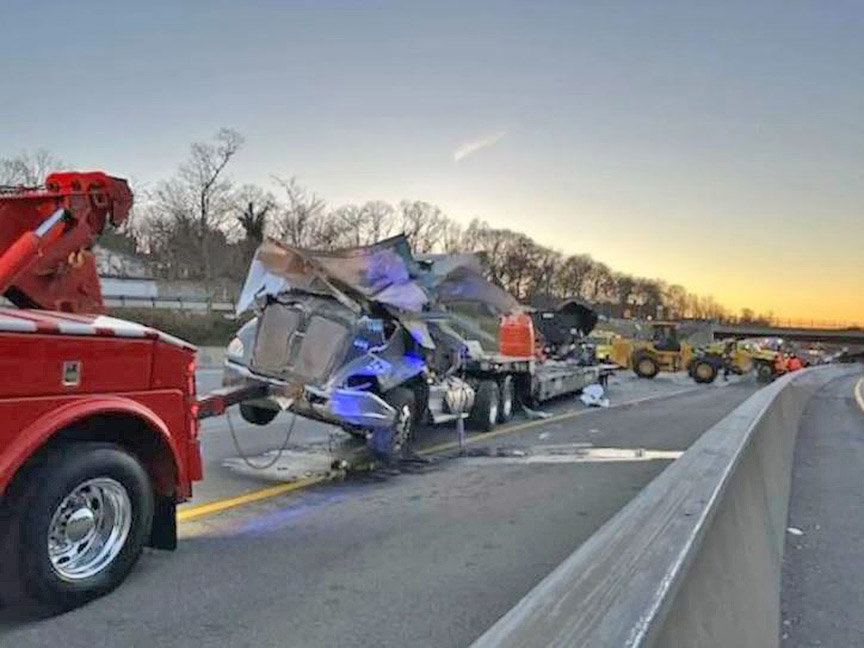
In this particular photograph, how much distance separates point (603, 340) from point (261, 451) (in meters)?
38.5

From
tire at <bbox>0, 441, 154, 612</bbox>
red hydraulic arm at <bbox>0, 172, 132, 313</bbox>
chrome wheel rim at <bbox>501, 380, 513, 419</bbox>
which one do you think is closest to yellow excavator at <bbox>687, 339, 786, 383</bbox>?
chrome wheel rim at <bbox>501, 380, 513, 419</bbox>

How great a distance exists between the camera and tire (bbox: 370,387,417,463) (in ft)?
30.5

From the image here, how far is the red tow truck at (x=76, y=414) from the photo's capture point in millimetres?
4258

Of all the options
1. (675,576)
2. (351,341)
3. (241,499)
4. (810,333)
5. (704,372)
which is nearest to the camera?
(675,576)

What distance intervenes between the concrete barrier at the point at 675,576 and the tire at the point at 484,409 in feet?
26.8

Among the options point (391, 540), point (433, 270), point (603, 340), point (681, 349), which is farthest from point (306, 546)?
point (603, 340)

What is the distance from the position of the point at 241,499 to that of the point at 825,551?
189 inches

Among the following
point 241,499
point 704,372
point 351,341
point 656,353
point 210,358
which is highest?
point 351,341

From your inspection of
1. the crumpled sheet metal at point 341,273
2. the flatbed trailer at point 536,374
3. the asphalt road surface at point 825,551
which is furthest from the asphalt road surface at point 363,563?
the flatbed trailer at point 536,374

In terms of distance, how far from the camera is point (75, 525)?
4.60 metres

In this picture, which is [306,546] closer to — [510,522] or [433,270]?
[510,522]

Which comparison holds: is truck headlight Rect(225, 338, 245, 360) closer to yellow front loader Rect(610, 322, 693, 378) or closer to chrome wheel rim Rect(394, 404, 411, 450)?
chrome wheel rim Rect(394, 404, 411, 450)

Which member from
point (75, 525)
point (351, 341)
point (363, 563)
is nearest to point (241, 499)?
point (363, 563)

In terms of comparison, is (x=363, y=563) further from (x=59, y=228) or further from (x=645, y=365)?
(x=645, y=365)
